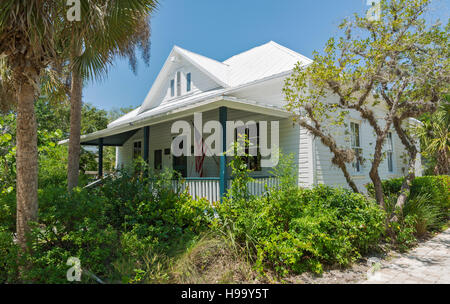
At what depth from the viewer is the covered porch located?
734 cm

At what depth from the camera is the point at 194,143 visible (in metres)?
11.2

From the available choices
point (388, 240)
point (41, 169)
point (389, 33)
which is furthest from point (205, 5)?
point (388, 240)

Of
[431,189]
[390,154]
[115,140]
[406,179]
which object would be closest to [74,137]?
[115,140]

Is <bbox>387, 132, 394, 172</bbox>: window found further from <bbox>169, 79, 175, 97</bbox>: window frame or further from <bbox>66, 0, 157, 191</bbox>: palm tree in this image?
<bbox>66, 0, 157, 191</bbox>: palm tree

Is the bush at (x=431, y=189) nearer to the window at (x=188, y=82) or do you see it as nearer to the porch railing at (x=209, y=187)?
the porch railing at (x=209, y=187)

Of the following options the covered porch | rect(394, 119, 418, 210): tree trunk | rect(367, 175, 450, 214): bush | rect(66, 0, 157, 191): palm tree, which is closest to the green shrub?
the covered porch

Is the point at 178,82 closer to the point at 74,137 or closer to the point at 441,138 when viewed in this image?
the point at 74,137

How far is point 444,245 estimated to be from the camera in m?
5.91

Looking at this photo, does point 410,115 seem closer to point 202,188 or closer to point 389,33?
point 389,33

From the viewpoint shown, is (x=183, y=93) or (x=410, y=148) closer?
(x=410, y=148)

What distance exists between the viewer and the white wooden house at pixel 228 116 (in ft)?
26.4

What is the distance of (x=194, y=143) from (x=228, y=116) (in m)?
1.72

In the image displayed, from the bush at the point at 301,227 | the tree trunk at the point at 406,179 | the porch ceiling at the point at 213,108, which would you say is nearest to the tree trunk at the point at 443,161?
the tree trunk at the point at 406,179
